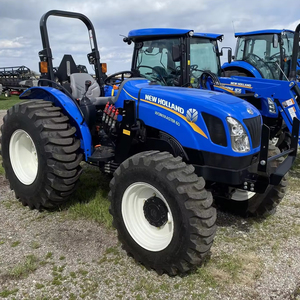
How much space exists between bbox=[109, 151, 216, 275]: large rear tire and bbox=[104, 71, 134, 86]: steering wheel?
1640 mm

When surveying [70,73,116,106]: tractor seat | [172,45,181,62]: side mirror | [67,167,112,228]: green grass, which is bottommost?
[67,167,112,228]: green grass

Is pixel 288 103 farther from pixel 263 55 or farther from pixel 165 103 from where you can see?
pixel 165 103

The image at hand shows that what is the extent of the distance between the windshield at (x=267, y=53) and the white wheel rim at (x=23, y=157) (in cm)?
528

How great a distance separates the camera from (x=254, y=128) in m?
2.97

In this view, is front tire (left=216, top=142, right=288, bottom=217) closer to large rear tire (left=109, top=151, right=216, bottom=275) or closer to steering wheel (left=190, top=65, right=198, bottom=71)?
large rear tire (left=109, top=151, right=216, bottom=275)

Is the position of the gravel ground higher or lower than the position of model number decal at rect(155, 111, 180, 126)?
lower

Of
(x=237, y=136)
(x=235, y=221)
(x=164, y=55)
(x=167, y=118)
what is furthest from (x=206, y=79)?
(x=237, y=136)

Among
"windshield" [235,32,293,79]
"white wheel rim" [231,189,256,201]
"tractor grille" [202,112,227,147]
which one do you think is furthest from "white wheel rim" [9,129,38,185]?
"windshield" [235,32,293,79]

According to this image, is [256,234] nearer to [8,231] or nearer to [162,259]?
[162,259]

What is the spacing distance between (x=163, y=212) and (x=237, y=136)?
0.89 metres

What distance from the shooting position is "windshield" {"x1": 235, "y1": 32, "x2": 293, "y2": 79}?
7.22m

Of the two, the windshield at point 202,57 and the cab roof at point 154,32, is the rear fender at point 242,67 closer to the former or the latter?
the windshield at point 202,57

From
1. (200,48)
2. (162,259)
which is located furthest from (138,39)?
(162,259)

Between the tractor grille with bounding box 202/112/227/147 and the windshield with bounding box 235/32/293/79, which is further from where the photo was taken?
the windshield with bounding box 235/32/293/79
